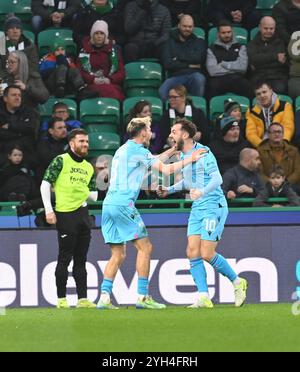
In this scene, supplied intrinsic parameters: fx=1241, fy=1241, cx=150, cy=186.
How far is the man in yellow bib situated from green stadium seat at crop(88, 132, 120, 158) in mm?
3803

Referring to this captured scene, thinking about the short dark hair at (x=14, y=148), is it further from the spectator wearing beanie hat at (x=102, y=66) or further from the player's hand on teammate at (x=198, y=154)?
the player's hand on teammate at (x=198, y=154)

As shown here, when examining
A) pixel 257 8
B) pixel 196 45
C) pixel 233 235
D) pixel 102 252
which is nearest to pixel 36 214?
pixel 102 252

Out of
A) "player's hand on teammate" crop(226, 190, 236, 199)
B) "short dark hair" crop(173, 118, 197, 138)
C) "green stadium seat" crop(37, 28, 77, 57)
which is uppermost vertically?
"green stadium seat" crop(37, 28, 77, 57)

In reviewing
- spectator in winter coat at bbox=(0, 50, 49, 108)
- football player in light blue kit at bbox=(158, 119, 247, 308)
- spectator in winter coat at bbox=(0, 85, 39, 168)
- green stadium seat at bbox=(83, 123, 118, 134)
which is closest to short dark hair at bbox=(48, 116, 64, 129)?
spectator in winter coat at bbox=(0, 85, 39, 168)

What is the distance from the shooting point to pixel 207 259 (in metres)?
13.5

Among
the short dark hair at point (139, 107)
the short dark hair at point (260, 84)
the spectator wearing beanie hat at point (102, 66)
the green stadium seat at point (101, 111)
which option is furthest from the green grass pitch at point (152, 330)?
the spectator wearing beanie hat at point (102, 66)

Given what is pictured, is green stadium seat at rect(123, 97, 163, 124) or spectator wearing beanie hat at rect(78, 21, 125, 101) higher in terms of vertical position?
spectator wearing beanie hat at rect(78, 21, 125, 101)

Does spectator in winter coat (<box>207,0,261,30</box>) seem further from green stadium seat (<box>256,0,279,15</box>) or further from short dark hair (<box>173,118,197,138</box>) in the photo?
short dark hair (<box>173,118,197,138</box>)

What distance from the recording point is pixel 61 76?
61.7 feet

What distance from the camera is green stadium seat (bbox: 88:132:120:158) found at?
59.4ft

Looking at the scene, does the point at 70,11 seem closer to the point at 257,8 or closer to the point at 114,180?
the point at 257,8

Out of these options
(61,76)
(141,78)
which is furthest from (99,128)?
(141,78)

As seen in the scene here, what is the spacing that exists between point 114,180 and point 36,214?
2954 mm

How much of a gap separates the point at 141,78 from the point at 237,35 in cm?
171
